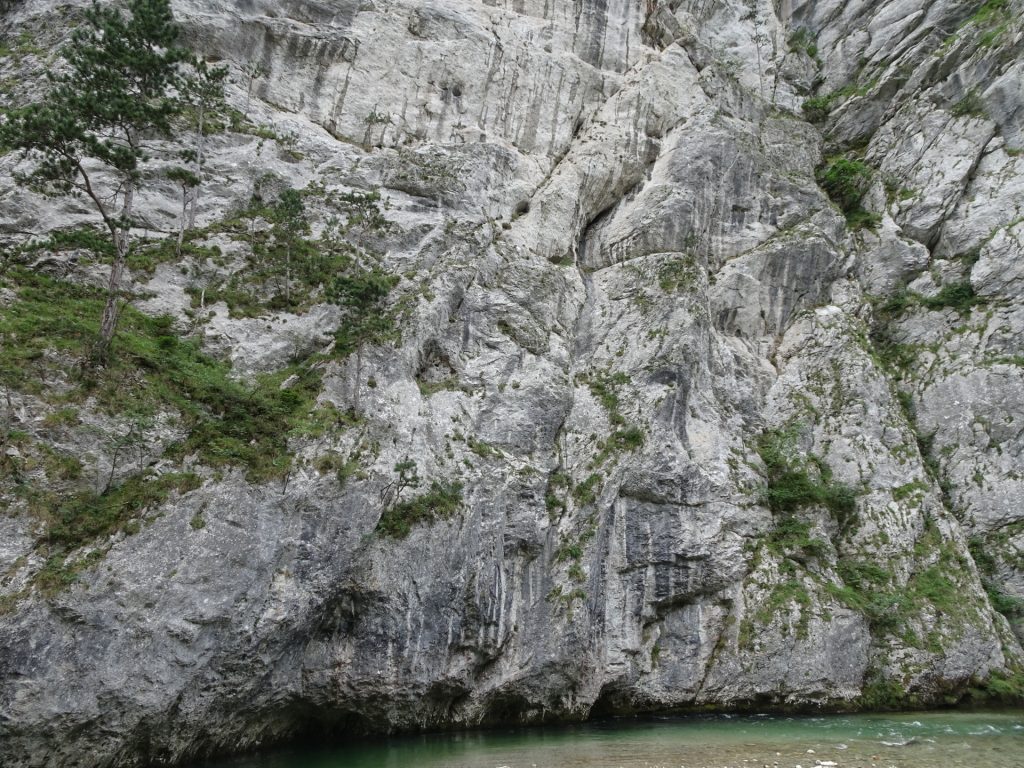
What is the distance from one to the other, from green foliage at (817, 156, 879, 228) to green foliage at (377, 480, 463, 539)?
34.1 meters

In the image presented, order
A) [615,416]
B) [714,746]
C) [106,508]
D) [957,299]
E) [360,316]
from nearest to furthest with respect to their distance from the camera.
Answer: [106,508]
[714,746]
[360,316]
[615,416]
[957,299]

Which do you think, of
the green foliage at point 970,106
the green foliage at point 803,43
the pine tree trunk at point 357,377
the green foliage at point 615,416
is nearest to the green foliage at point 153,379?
the pine tree trunk at point 357,377

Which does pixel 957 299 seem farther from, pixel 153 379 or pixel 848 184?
pixel 153 379

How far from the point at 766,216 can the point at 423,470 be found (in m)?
29.4

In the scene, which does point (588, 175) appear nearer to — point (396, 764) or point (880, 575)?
point (880, 575)

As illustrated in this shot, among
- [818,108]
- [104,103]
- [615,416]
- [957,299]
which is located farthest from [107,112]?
[818,108]

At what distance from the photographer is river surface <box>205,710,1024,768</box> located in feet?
50.7

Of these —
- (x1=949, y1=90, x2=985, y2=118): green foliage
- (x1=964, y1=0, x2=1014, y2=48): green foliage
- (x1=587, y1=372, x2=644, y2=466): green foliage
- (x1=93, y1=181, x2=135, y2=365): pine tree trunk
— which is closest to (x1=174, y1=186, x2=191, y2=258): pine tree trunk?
(x1=93, y1=181, x2=135, y2=365): pine tree trunk

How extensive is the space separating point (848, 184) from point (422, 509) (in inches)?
1508

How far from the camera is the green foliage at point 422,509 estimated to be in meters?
20.5

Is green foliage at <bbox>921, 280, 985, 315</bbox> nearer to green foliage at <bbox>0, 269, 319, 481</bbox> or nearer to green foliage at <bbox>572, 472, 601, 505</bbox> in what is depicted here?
green foliage at <bbox>572, 472, 601, 505</bbox>

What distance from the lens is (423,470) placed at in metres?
22.1

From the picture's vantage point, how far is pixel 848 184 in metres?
41.5

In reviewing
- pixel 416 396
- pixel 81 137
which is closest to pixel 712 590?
Result: pixel 416 396
